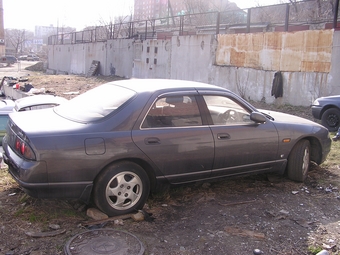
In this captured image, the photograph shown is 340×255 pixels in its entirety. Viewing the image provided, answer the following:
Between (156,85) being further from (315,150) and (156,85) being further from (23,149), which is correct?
(315,150)

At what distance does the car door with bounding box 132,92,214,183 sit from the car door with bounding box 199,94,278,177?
159mm

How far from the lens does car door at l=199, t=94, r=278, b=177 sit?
15.5 ft

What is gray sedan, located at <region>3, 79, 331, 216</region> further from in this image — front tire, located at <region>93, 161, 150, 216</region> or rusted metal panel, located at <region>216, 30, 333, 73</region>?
rusted metal panel, located at <region>216, 30, 333, 73</region>

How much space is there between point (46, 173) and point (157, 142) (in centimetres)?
124

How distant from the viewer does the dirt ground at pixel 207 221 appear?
367 cm

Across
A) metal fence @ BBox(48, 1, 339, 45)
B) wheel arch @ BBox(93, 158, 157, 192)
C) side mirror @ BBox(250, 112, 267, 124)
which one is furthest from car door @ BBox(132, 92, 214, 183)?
metal fence @ BBox(48, 1, 339, 45)

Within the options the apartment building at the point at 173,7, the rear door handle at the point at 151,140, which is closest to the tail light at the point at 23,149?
the rear door handle at the point at 151,140

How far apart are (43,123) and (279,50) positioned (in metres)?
11.2

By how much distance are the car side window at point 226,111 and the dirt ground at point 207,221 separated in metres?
0.99

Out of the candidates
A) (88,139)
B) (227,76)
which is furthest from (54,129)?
(227,76)

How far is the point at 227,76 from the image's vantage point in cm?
1600

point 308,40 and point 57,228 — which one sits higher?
point 308,40

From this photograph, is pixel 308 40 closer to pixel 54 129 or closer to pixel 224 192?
pixel 224 192

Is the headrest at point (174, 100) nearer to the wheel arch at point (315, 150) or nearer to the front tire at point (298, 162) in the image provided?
the front tire at point (298, 162)
